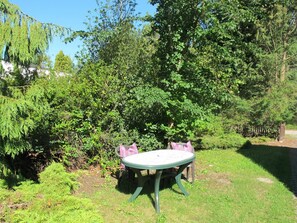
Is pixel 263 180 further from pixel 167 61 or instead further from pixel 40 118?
pixel 40 118

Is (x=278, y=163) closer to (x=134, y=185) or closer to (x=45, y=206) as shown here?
(x=134, y=185)

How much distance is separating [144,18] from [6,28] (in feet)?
15.3

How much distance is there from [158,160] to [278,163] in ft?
16.5

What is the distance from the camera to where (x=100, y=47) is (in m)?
8.86

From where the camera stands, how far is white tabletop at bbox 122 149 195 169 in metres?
4.28

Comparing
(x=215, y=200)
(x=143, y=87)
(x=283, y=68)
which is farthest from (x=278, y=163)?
(x=283, y=68)

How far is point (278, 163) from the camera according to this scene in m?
8.07

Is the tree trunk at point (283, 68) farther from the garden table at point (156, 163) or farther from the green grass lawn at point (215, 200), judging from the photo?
the garden table at point (156, 163)

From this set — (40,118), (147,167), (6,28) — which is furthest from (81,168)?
(6,28)

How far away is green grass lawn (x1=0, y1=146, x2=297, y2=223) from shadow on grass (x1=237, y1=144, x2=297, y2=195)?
50 mm

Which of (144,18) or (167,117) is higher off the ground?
(144,18)

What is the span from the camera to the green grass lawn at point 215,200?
4.20m

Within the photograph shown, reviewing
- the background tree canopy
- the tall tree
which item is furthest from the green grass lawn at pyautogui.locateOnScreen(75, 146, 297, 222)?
the tall tree

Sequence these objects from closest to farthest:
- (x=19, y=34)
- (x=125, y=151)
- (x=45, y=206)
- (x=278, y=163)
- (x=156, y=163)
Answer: (x=45, y=206) → (x=19, y=34) → (x=156, y=163) → (x=125, y=151) → (x=278, y=163)
